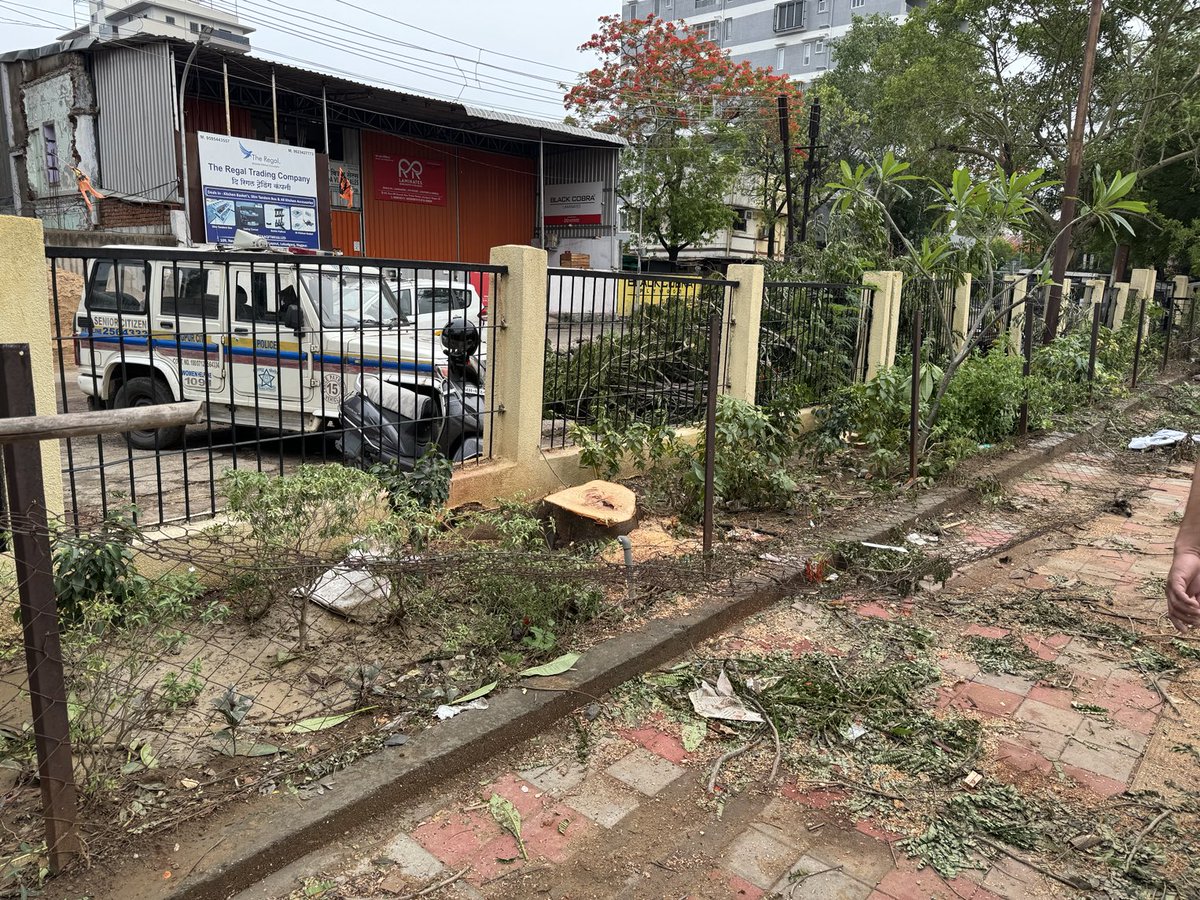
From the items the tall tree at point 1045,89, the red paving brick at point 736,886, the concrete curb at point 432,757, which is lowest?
the red paving brick at point 736,886

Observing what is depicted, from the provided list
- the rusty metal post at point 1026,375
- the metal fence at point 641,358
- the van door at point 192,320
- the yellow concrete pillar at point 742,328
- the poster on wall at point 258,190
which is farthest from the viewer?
the poster on wall at point 258,190

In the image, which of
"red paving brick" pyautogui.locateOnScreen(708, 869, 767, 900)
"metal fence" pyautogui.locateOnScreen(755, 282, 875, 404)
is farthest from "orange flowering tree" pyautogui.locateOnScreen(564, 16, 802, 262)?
"red paving brick" pyautogui.locateOnScreen(708, 869, 767, 900)

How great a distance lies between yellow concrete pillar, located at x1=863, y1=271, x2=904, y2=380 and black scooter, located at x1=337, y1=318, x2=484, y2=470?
5.21m

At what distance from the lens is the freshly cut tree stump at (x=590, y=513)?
190 inches

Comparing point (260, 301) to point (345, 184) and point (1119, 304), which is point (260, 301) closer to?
point (345, 184)

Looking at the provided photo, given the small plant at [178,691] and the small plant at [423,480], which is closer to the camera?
the small plant at [178,691]

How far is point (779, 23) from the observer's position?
48.0 metres

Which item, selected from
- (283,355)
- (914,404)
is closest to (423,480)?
(283,355)

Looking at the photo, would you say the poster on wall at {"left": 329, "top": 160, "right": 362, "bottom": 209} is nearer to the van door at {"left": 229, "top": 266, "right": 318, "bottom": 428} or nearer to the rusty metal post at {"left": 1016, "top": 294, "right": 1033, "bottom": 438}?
the van door at {"left": 229, "top": 266, "right": 318, "bottom": 428}

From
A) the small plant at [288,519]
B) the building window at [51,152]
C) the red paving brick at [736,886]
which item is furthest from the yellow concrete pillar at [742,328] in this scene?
the building window at [51,152]

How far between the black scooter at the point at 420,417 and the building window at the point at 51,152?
14.3 meters

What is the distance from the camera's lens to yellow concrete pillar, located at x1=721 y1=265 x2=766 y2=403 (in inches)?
287

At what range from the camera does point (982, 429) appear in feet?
27.2

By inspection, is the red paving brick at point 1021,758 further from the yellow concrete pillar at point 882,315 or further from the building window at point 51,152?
the building window at point 51,152
